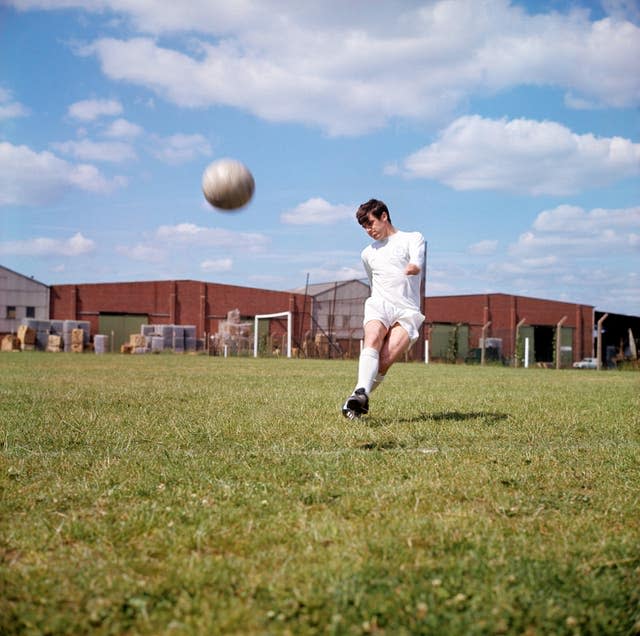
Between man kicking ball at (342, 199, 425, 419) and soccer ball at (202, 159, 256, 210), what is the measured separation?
50.7 inches

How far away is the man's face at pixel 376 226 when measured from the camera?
744 centimetres

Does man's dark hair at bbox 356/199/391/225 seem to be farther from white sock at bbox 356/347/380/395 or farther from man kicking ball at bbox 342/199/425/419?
white sock at bbox 356/347/380/395

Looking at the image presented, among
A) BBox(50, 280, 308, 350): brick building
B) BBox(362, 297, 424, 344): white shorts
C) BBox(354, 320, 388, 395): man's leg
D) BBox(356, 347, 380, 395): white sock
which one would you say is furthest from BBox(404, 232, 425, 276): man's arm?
BBox(50, 280, 308, 350): brick building

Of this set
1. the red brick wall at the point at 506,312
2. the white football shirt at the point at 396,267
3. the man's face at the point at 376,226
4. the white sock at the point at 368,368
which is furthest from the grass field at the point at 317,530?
the red brick wall at the point at 506,312

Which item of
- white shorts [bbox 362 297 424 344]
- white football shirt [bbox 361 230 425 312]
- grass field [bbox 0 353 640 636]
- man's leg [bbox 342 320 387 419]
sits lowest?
grass field [bbox 0 353 640 636]

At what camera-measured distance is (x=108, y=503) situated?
151 inches

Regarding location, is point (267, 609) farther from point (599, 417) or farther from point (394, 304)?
point (599, 417)

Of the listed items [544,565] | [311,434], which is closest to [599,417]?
[311,434]

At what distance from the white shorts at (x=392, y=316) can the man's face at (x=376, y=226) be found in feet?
2.06

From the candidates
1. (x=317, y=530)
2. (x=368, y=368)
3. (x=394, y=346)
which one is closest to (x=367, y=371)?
(x=368, y=368)

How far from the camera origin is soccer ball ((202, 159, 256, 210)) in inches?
312

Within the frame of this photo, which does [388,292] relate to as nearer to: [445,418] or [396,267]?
[396,267]

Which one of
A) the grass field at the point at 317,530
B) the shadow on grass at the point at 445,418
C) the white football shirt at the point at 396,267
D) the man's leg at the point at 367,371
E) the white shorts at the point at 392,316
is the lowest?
the grass field at the point at 317,530

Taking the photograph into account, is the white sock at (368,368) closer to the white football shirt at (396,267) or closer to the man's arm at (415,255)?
the white football shirt at (396,267)
